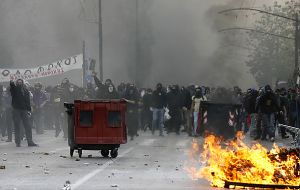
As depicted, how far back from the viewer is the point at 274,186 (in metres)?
10.5

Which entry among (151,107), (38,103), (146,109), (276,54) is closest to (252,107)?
(151,107)

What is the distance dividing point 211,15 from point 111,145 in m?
47.1

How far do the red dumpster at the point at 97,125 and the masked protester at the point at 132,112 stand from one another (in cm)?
883

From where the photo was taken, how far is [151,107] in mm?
31922

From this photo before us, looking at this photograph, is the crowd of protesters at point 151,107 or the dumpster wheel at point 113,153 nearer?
the dumpster wheel at point 113,153

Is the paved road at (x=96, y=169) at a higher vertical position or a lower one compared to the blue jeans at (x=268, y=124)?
lower

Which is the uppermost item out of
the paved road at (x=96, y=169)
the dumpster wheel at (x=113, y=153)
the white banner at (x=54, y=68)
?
the white banner at (x=54, y=68)

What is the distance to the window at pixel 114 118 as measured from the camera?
60.4ft

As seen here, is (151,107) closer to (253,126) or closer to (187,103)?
(187,103)

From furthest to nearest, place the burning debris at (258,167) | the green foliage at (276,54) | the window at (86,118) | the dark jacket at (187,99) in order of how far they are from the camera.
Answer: the green foliage at (276,54) < the dark jacket at (187,99) < the window at (86,118) < the burning debris at (258,167)

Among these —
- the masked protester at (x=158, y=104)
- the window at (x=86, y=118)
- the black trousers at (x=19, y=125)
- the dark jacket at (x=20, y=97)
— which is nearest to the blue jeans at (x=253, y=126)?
the masked protester at (x=158, y=104)

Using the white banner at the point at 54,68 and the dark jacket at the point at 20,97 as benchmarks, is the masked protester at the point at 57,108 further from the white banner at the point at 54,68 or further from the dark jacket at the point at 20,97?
the white banner at the point at 54,68

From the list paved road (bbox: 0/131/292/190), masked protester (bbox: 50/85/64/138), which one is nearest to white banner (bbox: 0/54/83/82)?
masked protester (bbox: 50/85/64/138)

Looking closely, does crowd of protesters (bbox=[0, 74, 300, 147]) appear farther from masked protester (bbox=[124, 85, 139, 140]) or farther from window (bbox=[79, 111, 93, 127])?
window (bbox=[79, 111, 93, 127])
